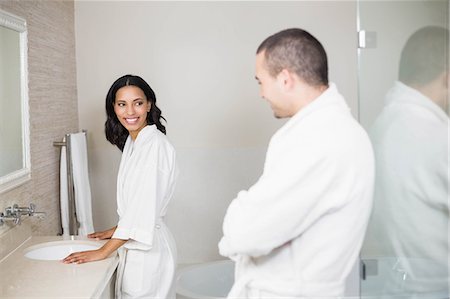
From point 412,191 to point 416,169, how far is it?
6 centimetres

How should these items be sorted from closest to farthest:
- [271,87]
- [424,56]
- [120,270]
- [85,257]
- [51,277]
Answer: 1. [271,87]
2. [424,56]
3. [51,277]
4. [85,257]
5. [120,270]

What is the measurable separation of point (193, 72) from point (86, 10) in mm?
703

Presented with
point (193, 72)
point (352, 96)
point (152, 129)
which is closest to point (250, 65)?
point (193, 72)

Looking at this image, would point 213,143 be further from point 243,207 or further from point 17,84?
point 243,207

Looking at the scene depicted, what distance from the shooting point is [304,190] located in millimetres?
1451

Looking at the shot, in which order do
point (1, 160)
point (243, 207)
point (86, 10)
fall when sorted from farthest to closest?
point (86, 10) → point (1, 160) → point (243, 207)

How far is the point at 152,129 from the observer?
8.00 ft

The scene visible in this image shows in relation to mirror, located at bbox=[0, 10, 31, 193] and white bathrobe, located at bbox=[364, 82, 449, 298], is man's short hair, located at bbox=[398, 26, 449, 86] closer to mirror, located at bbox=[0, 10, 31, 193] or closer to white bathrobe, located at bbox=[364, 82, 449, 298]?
white bathrobe, located at bbox=[364, 82, 449, 298]

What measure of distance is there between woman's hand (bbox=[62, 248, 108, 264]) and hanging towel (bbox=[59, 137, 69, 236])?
2.61 feet

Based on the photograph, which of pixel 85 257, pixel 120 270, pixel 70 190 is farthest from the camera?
pixel 70 190

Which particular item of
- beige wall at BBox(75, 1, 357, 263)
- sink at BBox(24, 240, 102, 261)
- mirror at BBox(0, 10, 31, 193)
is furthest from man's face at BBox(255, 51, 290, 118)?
beige wall at BBox(75, 1, 357, 263)

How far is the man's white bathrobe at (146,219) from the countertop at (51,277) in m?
0.10

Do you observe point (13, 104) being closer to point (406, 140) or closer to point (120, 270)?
point (120, 270)

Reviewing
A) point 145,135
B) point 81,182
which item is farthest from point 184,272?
point 145,135
